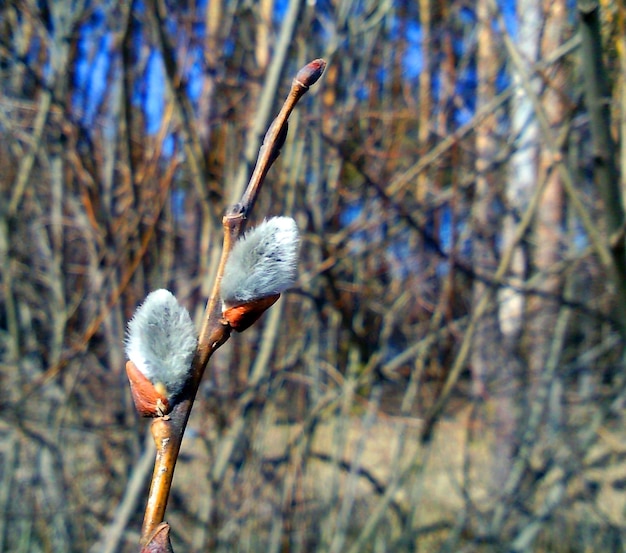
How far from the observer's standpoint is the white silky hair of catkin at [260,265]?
66 centimetres

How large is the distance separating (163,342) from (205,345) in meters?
0.04

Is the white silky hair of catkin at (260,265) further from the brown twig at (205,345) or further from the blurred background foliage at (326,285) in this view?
the blurred background foliage at (326,285)

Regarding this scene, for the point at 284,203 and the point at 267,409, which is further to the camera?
the point at 267,409

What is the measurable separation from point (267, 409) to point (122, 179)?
4.48 feet

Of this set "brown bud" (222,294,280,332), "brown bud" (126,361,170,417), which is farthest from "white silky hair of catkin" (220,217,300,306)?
"brown bud" (126,361,170,417)

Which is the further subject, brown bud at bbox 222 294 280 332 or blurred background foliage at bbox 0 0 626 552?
blurred background foliage at bbox 0 0 626 552

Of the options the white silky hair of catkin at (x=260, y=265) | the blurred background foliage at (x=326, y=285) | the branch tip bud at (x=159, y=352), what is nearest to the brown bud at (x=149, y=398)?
the branch tip bud at (x=159, y=352)

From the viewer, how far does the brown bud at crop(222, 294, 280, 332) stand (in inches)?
26.1

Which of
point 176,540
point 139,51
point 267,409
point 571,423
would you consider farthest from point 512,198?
point 176,540

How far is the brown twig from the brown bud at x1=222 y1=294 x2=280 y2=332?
0.01 m

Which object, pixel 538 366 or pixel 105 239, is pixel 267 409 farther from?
pixel 538 366

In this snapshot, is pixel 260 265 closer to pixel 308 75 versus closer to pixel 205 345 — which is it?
pixel 205 345

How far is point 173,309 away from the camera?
68 cm

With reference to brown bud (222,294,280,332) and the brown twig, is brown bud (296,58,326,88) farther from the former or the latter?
brown bud (222,294,280,332)
